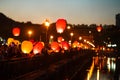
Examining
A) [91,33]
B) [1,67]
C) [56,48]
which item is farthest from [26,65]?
[91,33]

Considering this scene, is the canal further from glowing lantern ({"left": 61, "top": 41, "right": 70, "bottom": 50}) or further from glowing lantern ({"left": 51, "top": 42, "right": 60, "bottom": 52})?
glowing lantern ({"left": 61, "top": 41, "right": 70, "bottom": 50})

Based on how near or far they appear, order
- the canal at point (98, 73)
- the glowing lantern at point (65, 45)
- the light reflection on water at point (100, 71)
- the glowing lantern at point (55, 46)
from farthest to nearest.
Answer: the glowing lantern at point (65, 45) → the glowing lantern at point (55, 46) → the light reflection on water at point (100, 71) → the canal at point (98, 73)

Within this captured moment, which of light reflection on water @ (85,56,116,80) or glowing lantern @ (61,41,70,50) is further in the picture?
glowing lantern @ (61,41,70,50)

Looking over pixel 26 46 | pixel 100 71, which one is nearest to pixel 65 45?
pixel 100 71

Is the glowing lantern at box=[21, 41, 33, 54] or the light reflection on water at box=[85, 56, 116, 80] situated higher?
the glowing lantern at box=[21, 41, 33, 54]

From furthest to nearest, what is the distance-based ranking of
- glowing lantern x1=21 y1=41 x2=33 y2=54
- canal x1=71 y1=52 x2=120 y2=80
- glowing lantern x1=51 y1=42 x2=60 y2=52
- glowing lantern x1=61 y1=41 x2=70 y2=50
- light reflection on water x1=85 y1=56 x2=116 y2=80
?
glowing lantern x1=61 y1=41 x2=70 y2=50
glowing lantern x1=51 y1=42 x2=60 y2=52
glowing lantern x1=21 y1=41 x2=33 y2=54
light reflection on water x1=85 y1=56 x2=116 y2=80
canal x1=71 y1=52 x2=120 y2=80

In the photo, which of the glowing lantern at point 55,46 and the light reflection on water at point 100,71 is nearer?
the light reflection on water at point 100,71

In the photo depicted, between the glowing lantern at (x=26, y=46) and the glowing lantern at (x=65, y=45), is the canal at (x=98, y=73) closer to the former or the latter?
the glowing lantern at (x=26, y=46)

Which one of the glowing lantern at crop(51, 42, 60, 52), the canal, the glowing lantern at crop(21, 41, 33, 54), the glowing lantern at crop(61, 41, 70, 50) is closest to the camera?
the canal

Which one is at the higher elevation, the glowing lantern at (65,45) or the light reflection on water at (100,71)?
the glowing lantern at (65,45)

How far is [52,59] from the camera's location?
1280 inches

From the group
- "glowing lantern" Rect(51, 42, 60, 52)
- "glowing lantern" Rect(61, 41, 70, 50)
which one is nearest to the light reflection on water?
"glowing lantern" Rect(51, 42, 60, 52)

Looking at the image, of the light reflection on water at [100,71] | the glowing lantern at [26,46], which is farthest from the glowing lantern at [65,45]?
the glowing lantern at [26,46]

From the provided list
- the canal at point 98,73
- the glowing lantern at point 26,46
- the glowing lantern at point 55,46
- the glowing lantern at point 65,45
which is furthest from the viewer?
the glowing lantern at point 65,45
